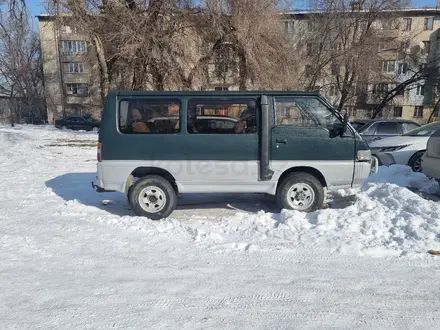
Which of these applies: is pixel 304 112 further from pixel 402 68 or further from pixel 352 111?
pixel 352 111

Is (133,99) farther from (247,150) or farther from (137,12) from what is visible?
(137,12)

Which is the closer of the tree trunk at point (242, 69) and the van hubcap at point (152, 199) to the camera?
the van hubcap at point (152, 199)

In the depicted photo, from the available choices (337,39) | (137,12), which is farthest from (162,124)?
(337,39)

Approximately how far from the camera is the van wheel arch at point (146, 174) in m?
5.30

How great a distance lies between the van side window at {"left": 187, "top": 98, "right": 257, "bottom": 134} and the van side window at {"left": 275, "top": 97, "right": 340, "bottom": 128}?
1.48 ft

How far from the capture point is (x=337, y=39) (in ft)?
84.3

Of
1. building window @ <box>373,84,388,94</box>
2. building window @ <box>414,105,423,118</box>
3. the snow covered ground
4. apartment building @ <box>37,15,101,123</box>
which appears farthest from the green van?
building window @ <box>414,105,423,118</box>

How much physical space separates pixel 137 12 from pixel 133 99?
1146 centimetres

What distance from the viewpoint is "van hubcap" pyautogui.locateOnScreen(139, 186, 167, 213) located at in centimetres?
523

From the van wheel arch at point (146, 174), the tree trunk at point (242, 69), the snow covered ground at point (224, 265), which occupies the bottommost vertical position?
the snow covered ground at point (224, 265)

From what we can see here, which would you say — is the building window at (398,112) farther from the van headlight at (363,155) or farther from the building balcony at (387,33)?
the van headlight at (363,155)

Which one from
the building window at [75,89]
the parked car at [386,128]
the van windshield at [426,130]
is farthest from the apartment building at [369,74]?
the van windshield at [426,130]

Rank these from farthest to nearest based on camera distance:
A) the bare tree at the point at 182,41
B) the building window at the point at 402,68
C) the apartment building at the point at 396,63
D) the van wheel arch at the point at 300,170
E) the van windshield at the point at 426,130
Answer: the building window at the point at 402,68, the apartment building at the point at 396,63, the bare tree at the point at 182,41, the van windshield at the point at 426,130, the van wheel arch at the point at 300,170

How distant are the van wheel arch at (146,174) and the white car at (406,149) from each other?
6.54m
